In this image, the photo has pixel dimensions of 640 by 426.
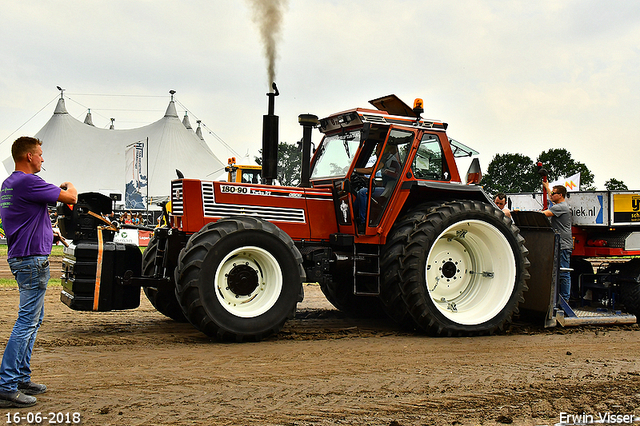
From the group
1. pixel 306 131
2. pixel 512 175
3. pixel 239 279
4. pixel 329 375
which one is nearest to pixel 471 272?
pixel 306 131

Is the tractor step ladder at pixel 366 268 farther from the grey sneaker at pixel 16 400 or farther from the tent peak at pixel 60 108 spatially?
the tent peak at pixel 60 108

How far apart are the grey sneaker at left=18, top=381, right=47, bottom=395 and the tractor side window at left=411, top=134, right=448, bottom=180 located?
4486 mm

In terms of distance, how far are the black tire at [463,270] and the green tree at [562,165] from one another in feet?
120

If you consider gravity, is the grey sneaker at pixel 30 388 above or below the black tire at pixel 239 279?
below

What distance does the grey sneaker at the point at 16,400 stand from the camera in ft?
12.3

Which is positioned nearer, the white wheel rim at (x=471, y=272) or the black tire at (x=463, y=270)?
the black tire at (x=463, y=270)

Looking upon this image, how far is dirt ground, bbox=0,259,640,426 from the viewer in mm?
3768

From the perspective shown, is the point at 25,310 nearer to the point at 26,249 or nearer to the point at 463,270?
the point at 26,249

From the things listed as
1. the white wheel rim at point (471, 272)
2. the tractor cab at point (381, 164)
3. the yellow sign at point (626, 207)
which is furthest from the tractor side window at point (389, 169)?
the yellow sign at point (626, 207)

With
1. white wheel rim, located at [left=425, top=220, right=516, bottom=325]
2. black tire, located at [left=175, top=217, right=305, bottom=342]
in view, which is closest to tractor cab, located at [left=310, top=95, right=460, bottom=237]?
white wheel rim, located at [left=425, top=220, right=516, bottom=325]

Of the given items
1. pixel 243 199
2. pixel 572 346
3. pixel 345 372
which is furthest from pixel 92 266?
pixel 572 346

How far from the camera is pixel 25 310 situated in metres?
3.97

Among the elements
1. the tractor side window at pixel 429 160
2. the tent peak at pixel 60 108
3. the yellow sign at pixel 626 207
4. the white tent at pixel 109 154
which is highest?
the tent peak at pixel 60 108

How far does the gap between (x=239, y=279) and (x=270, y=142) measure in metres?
1.63
